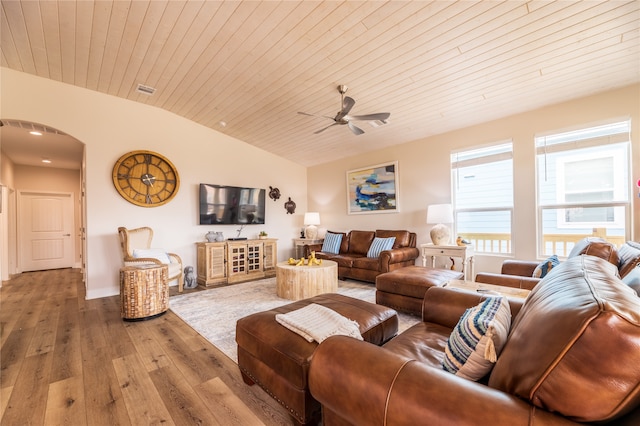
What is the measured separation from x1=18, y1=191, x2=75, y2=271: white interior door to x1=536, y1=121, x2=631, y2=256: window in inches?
392

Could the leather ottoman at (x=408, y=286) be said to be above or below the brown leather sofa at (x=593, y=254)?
below

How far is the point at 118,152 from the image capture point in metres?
4.30

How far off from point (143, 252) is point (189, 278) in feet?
3.04

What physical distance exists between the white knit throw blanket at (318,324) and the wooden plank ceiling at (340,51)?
8.54ft

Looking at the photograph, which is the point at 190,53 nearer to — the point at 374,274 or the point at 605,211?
the point at 374,274

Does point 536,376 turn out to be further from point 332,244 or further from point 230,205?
point 230,205

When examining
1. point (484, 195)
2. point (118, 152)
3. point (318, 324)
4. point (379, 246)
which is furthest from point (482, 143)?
point (118, 152)

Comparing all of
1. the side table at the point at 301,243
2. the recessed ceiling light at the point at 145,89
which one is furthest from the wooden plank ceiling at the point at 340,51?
the side table at the point at 301,243

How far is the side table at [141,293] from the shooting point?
2.98 m

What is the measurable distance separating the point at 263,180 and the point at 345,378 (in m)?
5.51

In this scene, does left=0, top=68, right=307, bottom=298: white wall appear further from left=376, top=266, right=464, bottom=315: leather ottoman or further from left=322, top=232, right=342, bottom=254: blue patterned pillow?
left=376, top=266, right=464, bottom=315: leather ottoman

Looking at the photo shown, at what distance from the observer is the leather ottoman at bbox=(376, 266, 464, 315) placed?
290 cm

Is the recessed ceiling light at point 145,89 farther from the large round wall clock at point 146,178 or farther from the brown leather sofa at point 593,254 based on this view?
the brown leather sofa at point 593,254

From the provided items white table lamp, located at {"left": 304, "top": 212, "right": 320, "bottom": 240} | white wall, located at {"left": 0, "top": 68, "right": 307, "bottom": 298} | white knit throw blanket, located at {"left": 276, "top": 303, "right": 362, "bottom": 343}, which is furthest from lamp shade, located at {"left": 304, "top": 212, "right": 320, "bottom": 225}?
white knit throw blanket, located at {"left": 276, "top": 303, "right": 362, "bottom": 343}
